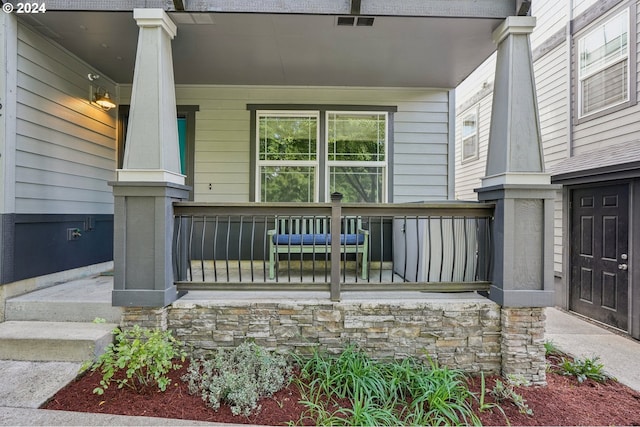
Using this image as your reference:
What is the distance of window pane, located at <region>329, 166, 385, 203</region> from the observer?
4863mm

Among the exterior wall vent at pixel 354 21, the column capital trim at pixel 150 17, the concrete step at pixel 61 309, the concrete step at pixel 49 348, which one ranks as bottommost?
the concrete step at pixel 49 348

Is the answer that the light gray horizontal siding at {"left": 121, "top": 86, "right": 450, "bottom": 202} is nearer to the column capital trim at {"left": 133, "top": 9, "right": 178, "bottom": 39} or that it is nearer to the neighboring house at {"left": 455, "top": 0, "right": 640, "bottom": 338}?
the neighboring house at {"left": 455, "top": 0, "right": 640, "bottom": 338}

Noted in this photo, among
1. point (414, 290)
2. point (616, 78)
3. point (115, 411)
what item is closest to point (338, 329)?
point (414, 290)

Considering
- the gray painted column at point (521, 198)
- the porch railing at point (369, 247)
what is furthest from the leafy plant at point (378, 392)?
the gray painted column at point (521, 198)

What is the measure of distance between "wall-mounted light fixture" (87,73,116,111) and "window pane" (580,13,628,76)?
6.61 metres

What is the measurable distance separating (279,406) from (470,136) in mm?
7820

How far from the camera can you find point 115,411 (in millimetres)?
2193

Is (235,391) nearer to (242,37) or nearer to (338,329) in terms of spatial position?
(338,329)

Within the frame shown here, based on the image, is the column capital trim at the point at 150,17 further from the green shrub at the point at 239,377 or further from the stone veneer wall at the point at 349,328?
the green shrub at the point at 239,377

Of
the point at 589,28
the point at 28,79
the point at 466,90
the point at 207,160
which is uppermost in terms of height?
the point at 466,90

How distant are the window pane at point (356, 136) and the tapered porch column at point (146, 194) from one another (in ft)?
8.29

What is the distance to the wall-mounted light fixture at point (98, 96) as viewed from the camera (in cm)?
426

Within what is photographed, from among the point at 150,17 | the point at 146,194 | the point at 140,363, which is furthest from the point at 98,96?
the point at 140,363

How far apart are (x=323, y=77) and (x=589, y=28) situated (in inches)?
151
